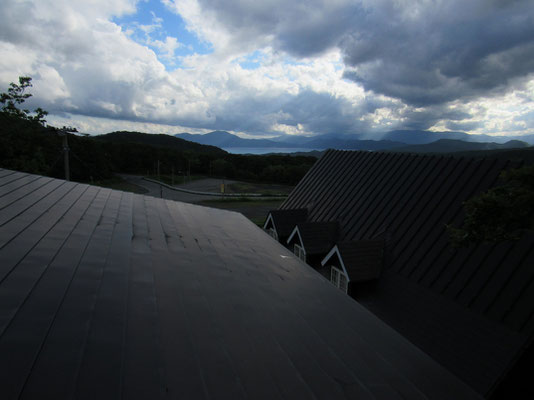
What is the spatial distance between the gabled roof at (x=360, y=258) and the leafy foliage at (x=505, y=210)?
5557 millimetres

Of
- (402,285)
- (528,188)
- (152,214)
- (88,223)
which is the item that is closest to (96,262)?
(88,223)

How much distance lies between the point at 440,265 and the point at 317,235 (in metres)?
6.19

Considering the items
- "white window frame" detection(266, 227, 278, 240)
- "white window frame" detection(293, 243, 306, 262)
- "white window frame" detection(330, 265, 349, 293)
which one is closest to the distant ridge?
"white window frame" detection(266, 227, 278, 240)

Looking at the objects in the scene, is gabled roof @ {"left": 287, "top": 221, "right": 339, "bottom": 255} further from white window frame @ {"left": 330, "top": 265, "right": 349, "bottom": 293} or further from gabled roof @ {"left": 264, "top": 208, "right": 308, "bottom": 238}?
gabled roof @ {"left": 264, "top": 208, "right": 308, "bottom": 238}

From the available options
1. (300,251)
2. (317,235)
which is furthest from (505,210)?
(300,251)

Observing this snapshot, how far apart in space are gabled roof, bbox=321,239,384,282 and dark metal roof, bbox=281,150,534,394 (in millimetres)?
407

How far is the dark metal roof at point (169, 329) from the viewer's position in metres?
2.50

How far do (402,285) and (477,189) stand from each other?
478 cm

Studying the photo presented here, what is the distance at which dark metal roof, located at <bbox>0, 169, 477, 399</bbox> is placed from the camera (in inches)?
98.6

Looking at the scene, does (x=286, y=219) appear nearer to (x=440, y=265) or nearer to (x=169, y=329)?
(x=440, y=265)

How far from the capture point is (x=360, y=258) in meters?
12.3

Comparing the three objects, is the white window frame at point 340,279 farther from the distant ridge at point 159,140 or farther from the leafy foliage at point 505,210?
the distant ridge at point 159,140

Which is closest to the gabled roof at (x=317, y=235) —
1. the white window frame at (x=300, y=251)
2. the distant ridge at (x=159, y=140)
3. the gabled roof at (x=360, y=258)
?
the white window frame at (x=300, y=251)

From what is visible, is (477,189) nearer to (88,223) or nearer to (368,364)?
(368,364)
